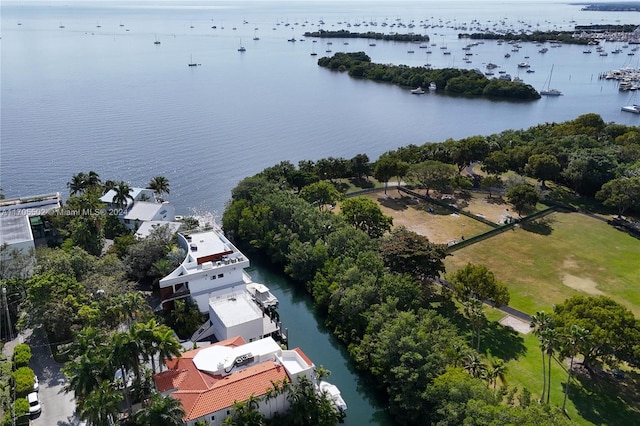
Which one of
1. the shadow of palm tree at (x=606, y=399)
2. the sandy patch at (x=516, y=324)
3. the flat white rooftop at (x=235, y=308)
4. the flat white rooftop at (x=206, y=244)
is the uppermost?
the flat white rooftop at (x=206, y=244)

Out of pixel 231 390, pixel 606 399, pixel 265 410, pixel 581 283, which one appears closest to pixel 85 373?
pixel 231 390

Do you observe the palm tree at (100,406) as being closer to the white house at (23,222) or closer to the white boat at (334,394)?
the white boat at (334,394)

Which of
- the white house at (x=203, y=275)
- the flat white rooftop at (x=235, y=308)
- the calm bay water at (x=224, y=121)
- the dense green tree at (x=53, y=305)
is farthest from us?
the calm bay water at (x=224, y=121)

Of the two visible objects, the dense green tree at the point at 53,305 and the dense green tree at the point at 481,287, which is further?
the dense green tree at the point at 481,287

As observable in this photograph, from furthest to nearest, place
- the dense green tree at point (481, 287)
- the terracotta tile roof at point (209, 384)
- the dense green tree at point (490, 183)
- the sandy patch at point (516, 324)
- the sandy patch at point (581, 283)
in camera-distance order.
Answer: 1. the dense green tree at point (490, 183)
2. the sandy patch at point (581, 283)
3. the sandy patch at point (516, 324)
4. the dense green tree at point (481, 287)
5. the terracotta tile roof at point (209, 384)

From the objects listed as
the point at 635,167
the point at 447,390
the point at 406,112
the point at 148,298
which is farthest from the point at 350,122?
the point at 447,390

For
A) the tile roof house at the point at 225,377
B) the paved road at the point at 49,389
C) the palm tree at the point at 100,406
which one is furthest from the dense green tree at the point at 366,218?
the palm tree at the point at 100,406

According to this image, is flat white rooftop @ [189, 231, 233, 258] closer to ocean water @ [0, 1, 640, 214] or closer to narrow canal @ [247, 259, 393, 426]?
narrow canal @ [247, 259, 393, 426]

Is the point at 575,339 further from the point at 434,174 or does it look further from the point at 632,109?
the point at 632,109
